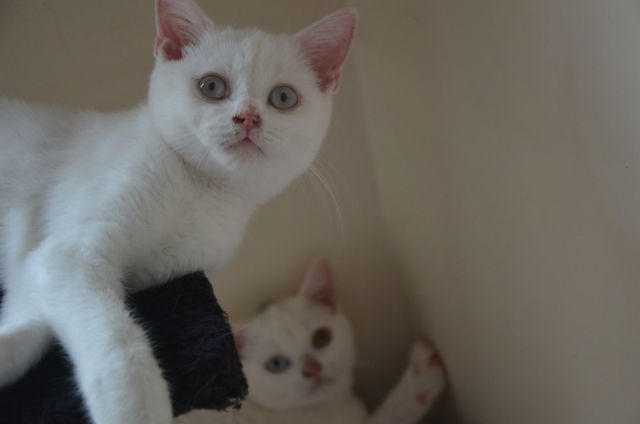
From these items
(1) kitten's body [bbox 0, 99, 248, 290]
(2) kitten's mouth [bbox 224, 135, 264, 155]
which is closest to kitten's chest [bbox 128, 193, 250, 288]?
(1) kitten's body [bbox 0, 99, 248, 290]

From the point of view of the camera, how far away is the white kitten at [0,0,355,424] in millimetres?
794

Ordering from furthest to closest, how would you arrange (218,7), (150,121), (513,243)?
(218,7), (513,243), (150,121)

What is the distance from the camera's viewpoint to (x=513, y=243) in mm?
1115

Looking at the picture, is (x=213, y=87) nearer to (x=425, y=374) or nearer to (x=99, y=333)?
(x=99, y=333)

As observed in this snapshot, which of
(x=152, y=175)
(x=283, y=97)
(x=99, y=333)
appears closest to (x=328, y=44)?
(x=283, y=97)

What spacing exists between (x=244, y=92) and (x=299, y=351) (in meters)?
0.73

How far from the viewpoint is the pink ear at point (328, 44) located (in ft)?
3.34

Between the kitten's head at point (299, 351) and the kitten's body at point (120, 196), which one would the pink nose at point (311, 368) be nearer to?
the kitten's head at point (299, 351)

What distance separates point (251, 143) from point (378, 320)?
37.0 inches

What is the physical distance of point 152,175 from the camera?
91 cm

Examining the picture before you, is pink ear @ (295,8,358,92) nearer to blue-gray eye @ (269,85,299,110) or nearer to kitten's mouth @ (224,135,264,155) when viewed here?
blue-gray eye @ (269,85,299,110)

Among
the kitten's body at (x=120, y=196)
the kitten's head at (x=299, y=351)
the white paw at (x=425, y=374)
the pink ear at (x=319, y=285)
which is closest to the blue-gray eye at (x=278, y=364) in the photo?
the kitten's head at (x=299, y=351)

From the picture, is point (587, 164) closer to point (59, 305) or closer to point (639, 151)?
point (639, 151)

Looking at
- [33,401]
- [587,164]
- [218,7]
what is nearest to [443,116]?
[587,164]
